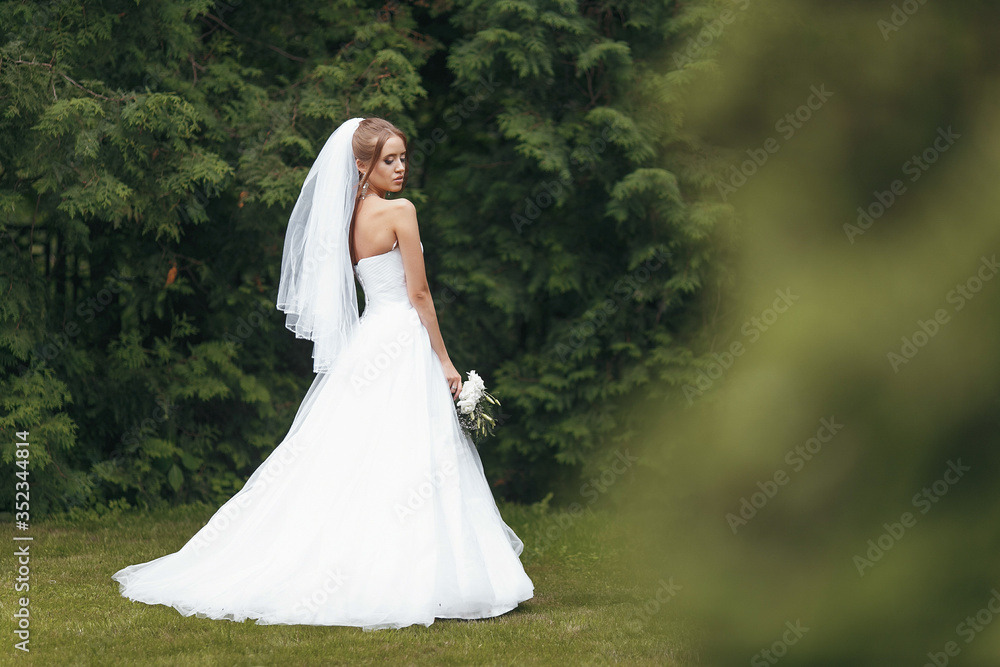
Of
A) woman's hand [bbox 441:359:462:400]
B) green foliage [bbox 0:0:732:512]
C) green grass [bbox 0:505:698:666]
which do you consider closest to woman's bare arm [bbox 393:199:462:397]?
woman's hand [bbox 441:359:462:400]

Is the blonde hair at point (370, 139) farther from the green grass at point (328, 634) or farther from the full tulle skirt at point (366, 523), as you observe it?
the green grass at point (328, 634)

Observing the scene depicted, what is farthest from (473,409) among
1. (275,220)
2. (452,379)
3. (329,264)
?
(275,220)

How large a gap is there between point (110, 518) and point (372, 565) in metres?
3.57

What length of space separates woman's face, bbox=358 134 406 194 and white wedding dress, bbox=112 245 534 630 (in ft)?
1.23

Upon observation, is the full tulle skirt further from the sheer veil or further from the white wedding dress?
the sheer veil

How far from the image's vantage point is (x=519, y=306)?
316 inches

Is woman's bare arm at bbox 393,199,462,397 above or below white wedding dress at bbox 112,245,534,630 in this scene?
above

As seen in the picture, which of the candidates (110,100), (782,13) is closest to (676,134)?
(782,13)

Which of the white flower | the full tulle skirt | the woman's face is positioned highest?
the woman's face

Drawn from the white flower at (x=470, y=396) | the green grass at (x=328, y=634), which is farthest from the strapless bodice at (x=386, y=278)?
the green grass at (x=328, y=634)

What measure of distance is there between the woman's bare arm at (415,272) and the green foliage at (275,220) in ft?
7.78

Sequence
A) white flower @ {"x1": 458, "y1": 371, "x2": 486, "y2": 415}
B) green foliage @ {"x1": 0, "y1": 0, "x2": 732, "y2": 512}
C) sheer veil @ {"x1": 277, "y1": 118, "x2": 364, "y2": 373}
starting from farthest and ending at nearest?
green foliage @ {"x1": 0, "y1": 0, "x2": 732, "y2": 512} → sheer veil @ {"x1": 277, "y1": 118, "x2": 364, "y2": 373} → white flower @ {"x1": 458, "y1": 371, "x2": 486, "y2": 415}

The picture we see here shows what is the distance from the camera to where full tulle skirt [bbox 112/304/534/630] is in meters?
4.31

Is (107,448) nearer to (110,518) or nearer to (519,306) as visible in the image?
(110,518)
